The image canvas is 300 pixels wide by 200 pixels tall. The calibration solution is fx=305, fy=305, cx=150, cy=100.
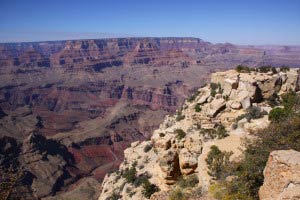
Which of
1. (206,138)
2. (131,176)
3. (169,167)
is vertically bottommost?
(131,176)

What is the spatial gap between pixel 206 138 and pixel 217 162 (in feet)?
24.0

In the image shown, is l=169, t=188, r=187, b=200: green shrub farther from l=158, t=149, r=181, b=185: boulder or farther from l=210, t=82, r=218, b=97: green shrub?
l=210, t=82, r=218, b=97: green shrub

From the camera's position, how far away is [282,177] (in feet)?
38.4

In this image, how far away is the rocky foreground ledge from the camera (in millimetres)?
20781

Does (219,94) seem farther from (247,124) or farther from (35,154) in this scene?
(35,154)

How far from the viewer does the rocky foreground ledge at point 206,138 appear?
2078 cm

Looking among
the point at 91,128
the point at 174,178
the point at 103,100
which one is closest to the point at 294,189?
the point at 174,178

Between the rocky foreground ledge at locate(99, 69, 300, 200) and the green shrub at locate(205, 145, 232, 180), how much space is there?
0.38 metres

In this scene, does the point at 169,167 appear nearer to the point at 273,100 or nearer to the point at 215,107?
the point at 215,107

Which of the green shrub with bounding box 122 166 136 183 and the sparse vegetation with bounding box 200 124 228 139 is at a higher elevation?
the sparse vegetation with bounding box 200 124 228 139

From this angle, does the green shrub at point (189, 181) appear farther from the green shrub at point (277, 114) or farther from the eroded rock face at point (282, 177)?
the green shrub at point (277, 114)

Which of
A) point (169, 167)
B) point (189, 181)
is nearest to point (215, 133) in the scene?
point (169, 167)

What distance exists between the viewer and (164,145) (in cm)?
2619

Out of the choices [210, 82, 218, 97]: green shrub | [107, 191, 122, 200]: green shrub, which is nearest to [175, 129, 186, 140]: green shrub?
[107, 191, 122, 200]: green shrub
